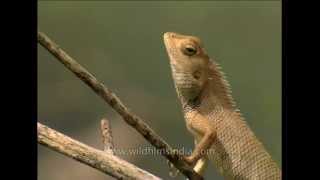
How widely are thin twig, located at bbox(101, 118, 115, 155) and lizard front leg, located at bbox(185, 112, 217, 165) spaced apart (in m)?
0.27

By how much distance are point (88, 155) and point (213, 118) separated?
1.87 feet

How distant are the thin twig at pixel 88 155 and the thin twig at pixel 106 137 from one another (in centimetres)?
2

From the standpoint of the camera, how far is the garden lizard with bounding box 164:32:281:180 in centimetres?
192

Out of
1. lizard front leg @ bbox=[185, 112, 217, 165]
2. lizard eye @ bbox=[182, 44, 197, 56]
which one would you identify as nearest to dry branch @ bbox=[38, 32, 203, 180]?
lizard front leg @ bbox=[185, 112, 217, 165]

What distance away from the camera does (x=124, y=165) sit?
1.63m

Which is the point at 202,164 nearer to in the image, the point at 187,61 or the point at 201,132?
the point at 201,132

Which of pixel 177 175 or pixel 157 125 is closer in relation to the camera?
pixel 177 175

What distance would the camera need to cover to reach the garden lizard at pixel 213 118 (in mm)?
1918

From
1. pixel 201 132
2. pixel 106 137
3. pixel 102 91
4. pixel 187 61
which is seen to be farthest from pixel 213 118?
pixel 102 91

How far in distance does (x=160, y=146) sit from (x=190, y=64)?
1.73 feet

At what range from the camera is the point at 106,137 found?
1.70m

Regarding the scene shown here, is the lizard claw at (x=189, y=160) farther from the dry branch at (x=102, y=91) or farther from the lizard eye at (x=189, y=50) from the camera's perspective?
the lizard eye at (x=189, y=50)
